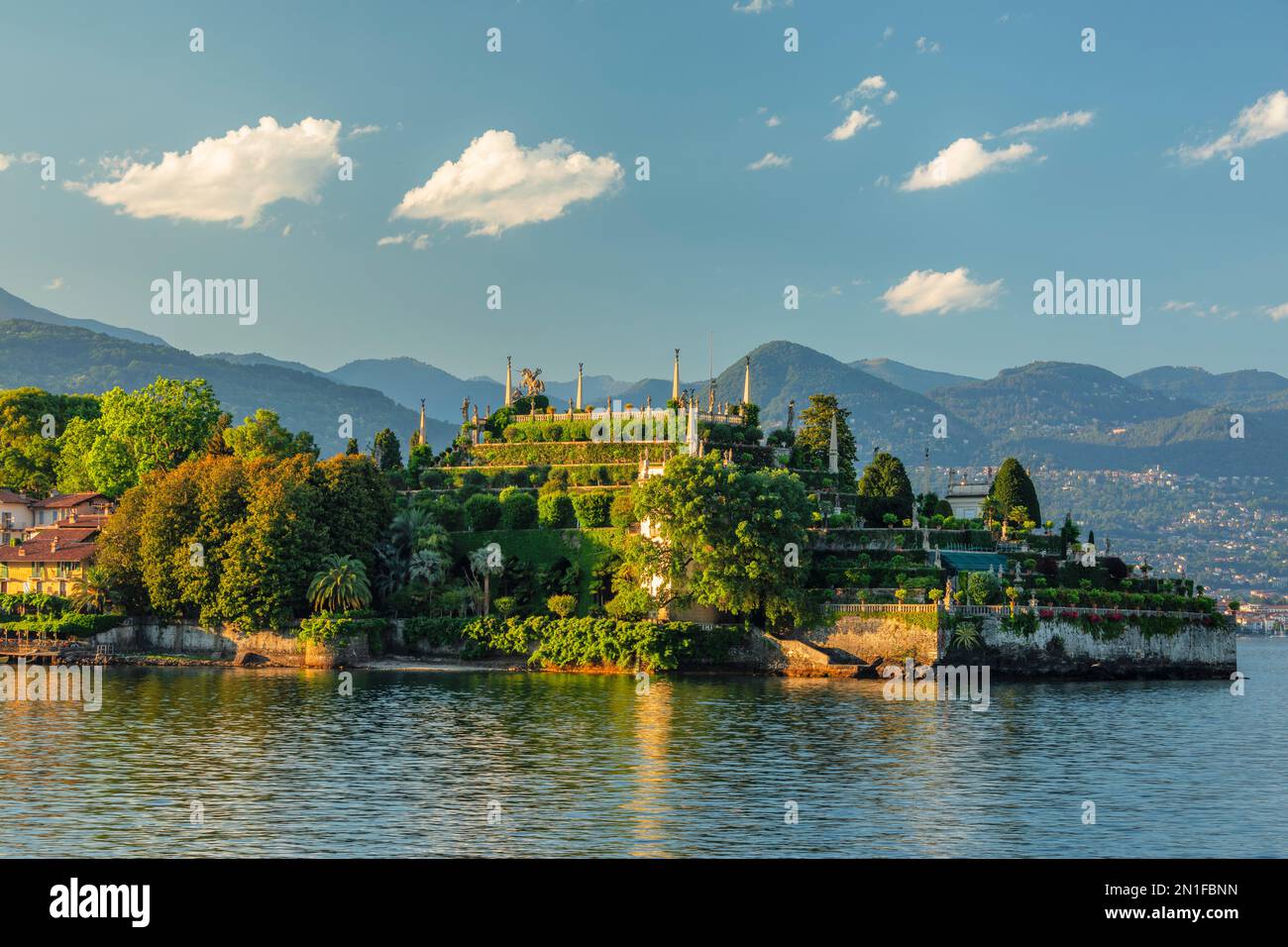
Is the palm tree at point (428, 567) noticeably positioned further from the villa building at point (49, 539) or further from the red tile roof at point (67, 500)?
the red tile roof at point (67, 500)

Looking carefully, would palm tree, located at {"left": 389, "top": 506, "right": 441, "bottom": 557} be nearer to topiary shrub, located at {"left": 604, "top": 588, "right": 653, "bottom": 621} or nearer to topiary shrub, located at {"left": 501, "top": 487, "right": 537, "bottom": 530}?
topiary shrub, located at {"left": 501, "top": 487, "right": 537, "bottom": 530}

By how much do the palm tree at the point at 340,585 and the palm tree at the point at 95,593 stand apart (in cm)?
1664

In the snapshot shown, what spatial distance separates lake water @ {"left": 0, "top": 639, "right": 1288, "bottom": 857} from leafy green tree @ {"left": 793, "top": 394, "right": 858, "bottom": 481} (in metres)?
44.2

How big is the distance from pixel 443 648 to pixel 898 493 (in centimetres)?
3909

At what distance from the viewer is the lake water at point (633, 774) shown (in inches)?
1629

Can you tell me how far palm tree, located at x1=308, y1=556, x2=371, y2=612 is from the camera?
101m

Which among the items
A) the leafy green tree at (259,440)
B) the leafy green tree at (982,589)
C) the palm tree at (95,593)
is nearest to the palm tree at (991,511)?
the leafy green tree at (982,589)

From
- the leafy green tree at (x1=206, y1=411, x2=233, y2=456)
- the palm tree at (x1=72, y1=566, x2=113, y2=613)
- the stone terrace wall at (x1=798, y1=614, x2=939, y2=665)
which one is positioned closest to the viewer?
the stone terrace wall at (x1=798, y1=614, x2=939, y2=665)

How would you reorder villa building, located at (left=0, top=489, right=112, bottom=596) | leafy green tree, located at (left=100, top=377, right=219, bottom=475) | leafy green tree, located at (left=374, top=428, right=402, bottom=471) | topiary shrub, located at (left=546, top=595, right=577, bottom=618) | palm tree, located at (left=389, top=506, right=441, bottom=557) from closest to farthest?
Result: 1. topiary shrub, located at (left=546, top=595, right=577, bottom=618)
2. palm tree, located at (left=389, top=506, right=441, bottom=557)
3. villa building, located at (left=0, top=489, right=112, bottom=596)
4. leafy green tree, located at (left=374, top=428, right=402, bottom=471)
5. leafy green tree, located at (left=100, top=377, right=219, bottom=475)

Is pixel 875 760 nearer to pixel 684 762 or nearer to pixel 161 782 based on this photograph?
pixel 684 762

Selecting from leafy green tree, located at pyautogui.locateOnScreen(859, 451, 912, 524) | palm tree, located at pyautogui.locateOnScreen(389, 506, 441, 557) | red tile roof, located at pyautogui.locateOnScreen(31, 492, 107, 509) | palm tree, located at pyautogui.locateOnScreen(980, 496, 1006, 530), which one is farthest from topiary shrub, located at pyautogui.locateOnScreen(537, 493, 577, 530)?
red tile roof, located at pyautogui.locateOnScreen(31, 492, 107, 509)

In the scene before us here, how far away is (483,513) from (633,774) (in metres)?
60.8

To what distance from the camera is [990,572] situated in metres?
98.1
